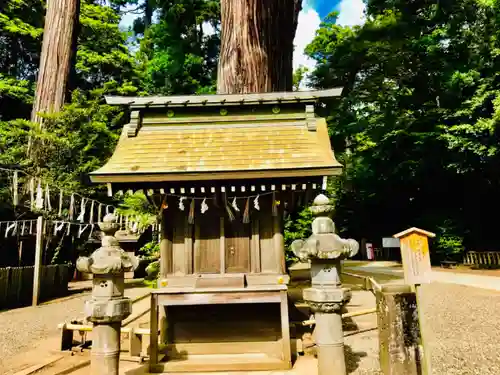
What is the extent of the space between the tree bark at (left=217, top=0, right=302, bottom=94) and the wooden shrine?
2.72 m

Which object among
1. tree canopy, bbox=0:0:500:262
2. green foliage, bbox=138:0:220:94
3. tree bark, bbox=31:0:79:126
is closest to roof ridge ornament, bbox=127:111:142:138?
tree canopy, bbox=0:0:500:262

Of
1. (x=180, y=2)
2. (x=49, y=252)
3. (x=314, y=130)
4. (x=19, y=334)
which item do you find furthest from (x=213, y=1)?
(x=19, y=334)

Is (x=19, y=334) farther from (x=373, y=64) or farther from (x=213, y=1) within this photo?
(x=213, y=1)

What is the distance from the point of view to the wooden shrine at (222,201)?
6.34m

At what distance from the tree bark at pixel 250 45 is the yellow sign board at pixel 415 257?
22.7ft

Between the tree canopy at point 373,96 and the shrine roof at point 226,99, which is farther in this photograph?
the tree canopy at point 373,96

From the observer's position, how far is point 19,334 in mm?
8812

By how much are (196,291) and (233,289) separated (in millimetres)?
652

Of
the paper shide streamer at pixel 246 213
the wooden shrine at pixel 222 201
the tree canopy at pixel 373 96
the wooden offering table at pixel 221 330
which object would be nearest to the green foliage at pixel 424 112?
the tree canopy at pixel 373 96

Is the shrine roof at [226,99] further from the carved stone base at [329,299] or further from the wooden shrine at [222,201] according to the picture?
the carved stone base at [329,299]

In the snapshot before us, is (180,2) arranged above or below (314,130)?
above

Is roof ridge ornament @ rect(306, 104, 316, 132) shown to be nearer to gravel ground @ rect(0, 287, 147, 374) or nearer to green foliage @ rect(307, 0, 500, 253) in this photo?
gravel ground @ rect(0, 287, 147, 374)

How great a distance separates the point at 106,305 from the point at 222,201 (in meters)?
2.88

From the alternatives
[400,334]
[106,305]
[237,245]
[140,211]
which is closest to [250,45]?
[237,245]
